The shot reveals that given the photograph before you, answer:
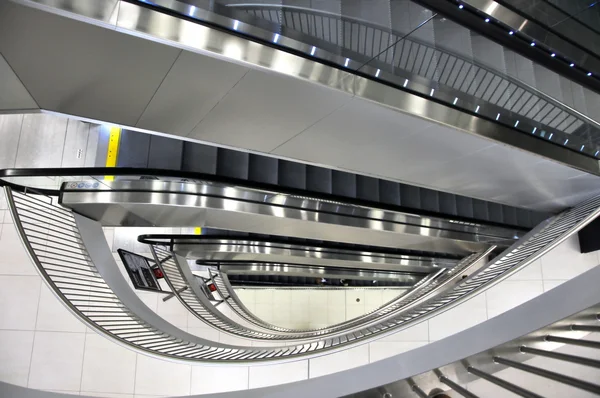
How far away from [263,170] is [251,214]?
0.55 m

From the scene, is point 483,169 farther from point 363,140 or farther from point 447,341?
point 447,341

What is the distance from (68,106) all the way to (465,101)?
297cm

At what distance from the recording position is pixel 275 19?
2.43m

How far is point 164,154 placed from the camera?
4188 mm

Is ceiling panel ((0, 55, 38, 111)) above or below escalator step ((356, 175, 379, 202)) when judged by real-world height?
below

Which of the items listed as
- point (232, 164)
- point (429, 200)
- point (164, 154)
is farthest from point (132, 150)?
point (429, 200)

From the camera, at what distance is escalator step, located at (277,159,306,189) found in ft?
16.6

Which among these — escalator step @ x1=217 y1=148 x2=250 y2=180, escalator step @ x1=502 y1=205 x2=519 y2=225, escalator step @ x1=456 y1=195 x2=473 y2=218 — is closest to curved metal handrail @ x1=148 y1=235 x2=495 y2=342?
escalator step @ x1=502 y1=205 x2=519 y2=225

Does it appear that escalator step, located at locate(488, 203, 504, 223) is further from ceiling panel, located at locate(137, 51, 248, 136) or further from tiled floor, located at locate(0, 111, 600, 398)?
ceiling panel, located at locate(137, 51, 248, 136)

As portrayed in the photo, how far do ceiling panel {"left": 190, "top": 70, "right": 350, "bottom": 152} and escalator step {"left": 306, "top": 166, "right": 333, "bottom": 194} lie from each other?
171 centimetres

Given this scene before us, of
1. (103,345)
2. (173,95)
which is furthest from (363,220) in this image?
(103,345)

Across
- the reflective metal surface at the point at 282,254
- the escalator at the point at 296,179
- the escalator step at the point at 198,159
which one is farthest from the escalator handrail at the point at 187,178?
the reflective metal surface at the point at 282,254

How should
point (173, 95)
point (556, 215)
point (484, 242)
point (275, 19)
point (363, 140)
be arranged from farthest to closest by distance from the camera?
point (484, 242) < point (556, 215) < point (363, 140) < point (173, 95) < point (275, 19)

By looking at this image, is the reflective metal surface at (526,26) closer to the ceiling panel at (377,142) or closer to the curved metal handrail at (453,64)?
the curved metal handrail at (453,64)
